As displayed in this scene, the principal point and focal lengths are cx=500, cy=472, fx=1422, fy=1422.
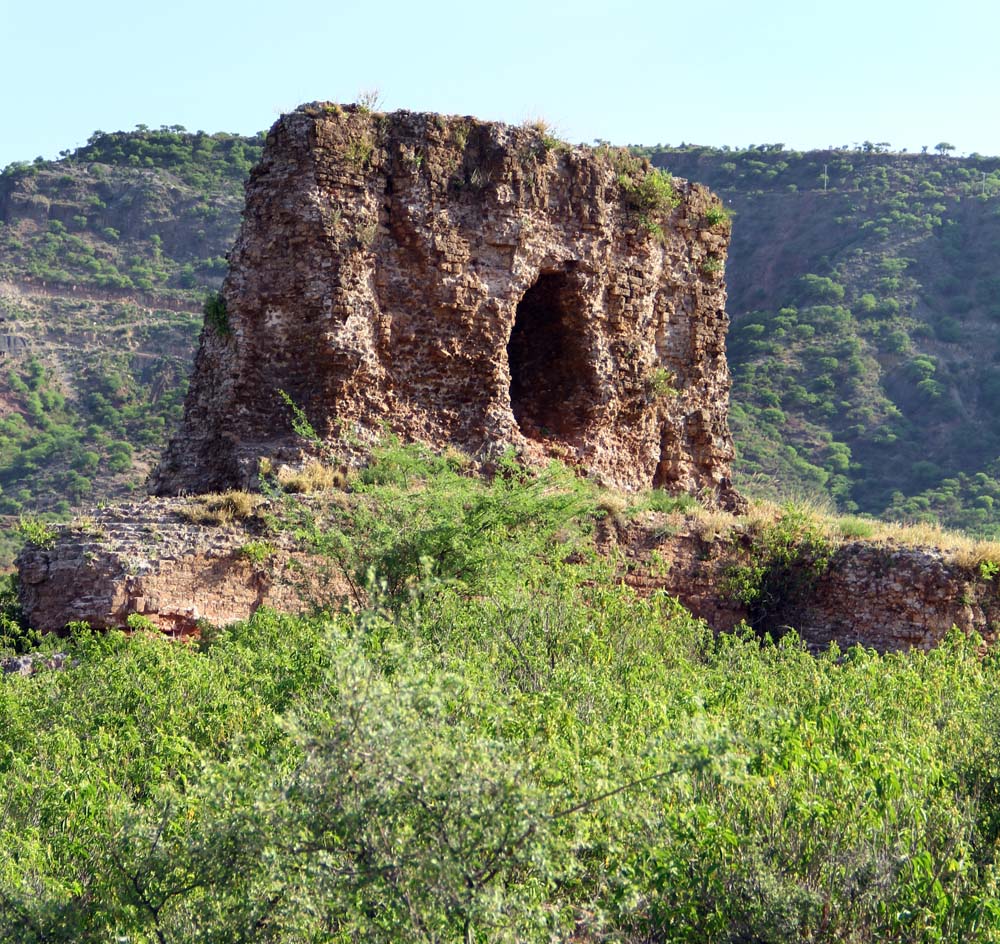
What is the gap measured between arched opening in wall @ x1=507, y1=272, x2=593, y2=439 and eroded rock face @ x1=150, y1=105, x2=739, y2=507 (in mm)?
22

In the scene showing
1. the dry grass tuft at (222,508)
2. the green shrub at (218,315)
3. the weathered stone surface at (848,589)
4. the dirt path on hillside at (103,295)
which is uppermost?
the green shrub at (218,315)

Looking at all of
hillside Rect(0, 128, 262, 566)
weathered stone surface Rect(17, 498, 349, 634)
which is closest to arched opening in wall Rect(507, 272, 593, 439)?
Result: weathered stone surface Rect(17, 498, 349, 634)

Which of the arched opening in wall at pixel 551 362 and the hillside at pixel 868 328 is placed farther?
the hillside at pixel 868 328

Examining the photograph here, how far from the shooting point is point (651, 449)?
1638 cm

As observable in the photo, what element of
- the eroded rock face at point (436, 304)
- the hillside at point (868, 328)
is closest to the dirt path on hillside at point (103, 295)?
the hillside at point (868, 328)

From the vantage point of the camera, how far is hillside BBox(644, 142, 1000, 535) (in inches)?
1347

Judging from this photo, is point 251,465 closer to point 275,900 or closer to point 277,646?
point 277,646

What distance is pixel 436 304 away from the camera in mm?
14555

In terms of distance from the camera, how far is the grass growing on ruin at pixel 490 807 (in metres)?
5.79

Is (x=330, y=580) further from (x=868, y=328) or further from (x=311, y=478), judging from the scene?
(x=868, y=328)

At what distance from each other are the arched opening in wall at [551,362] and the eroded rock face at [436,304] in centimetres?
2

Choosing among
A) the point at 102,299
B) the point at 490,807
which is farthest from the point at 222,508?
the point at 102,299

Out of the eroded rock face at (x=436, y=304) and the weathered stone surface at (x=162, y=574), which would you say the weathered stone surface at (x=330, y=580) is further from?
the eroded rock face at (x=436, y=304)

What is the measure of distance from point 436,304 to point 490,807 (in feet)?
30.7
